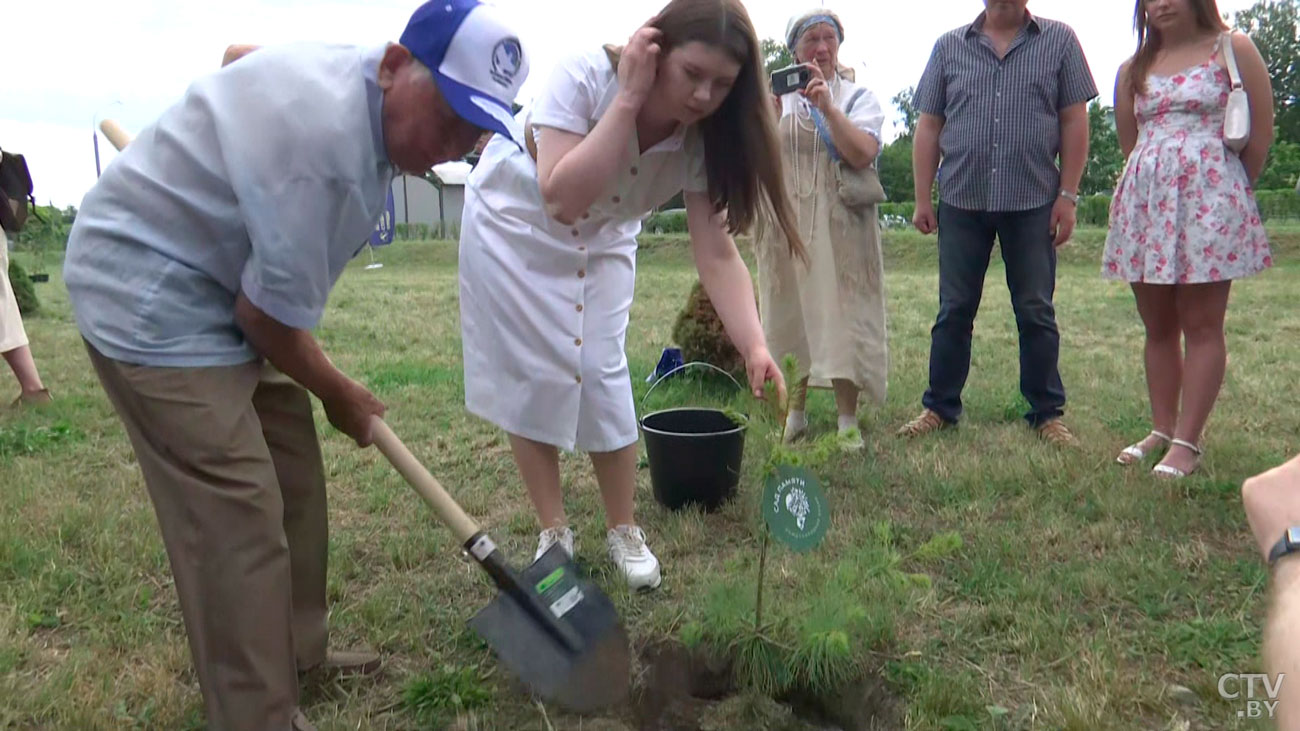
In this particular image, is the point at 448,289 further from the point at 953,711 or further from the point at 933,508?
the point at 953,711

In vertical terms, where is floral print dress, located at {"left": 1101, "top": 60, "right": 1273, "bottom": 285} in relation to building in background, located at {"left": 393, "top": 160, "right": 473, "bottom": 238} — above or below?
above

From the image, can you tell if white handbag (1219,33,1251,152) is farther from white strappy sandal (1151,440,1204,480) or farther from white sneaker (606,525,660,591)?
white sneaker (606,525,660,591)

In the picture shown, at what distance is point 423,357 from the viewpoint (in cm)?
654

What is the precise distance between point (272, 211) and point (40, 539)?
7.12 ft

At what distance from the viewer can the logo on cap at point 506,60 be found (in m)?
1.61

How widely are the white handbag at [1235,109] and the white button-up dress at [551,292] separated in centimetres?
206

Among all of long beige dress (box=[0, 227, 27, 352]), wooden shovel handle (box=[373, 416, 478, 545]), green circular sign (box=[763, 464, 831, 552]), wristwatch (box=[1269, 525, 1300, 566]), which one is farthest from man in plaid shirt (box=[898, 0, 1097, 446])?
long beige dress (box=[0, 227, 27, 352])

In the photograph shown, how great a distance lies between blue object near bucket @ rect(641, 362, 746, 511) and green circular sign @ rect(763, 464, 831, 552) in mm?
1137

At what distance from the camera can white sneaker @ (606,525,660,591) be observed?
2728 mm

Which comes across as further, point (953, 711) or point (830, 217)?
point (830, 217)

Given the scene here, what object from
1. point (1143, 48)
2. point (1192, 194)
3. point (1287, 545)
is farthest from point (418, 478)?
point (1143, 48)

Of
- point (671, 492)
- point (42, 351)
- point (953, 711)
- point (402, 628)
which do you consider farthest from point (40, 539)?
point (42, 351)

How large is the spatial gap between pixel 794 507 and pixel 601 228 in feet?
3.40

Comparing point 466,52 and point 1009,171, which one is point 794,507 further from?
point 1009,171
